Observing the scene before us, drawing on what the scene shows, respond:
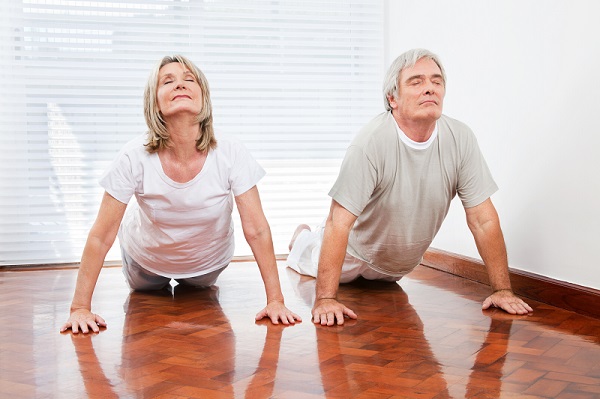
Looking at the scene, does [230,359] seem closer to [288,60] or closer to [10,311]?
[10,311]

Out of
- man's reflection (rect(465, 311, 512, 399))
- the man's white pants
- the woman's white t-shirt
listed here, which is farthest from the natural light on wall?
man's reflection (rect(465, 311, 512, 399))

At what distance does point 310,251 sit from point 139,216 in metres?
1.10

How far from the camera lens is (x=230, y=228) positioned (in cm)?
313

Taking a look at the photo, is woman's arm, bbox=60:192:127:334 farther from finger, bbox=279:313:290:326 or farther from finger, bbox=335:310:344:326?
finger, bbox=335:310:344:326

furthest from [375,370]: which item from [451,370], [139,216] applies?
[139,216]

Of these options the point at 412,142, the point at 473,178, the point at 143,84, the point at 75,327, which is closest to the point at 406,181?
the point at 412,142

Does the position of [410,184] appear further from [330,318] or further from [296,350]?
[296,350]

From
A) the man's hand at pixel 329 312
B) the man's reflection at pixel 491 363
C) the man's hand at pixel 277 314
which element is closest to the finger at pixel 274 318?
the man's hand at pixel 277 314

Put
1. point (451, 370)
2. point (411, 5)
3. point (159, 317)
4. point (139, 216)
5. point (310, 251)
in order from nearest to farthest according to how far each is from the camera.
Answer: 1. point (451, 370)
2. point (159, 317)
3. point (139, 216)
4. point (310, 251)
5. point (411, 5)

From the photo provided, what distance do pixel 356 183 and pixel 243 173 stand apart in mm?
428

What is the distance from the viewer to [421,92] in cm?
283

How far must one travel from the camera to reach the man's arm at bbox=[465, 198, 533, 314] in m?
2.88

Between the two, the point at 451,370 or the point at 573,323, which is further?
the point at 573,323

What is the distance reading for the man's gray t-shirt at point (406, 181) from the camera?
9.37ft
